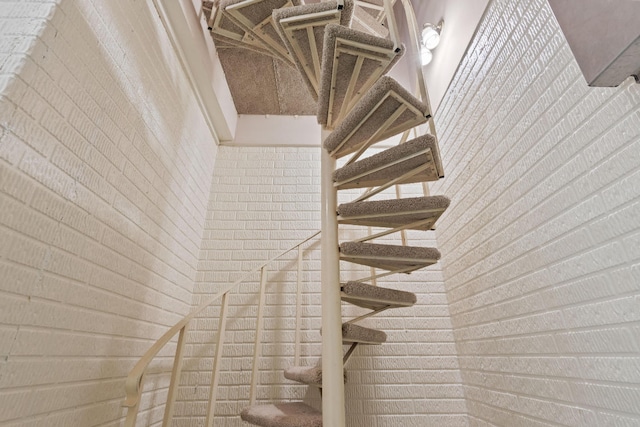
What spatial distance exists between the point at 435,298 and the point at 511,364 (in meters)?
0.79

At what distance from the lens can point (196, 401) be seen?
199 centimetres

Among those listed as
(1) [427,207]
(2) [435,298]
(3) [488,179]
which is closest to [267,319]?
(2) [435,298]

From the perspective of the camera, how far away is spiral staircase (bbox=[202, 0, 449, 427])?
146 centimetres

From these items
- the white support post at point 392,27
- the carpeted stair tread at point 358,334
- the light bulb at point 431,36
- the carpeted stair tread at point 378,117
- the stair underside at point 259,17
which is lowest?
the carpeted stair tread at point 358,334

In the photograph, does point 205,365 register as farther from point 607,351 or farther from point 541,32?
point 541,32

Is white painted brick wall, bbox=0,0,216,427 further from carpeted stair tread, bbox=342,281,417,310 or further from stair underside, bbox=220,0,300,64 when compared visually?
carpeted stair tread, bbox=342,281,417,310

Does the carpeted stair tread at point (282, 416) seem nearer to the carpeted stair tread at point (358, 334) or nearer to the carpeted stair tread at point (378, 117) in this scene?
the carpeted stair tread at point (358, 334)

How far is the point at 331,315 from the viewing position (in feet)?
4.89

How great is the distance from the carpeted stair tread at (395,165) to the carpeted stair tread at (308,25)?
81 centimetres

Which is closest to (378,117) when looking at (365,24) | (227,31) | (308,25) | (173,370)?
(308,25)

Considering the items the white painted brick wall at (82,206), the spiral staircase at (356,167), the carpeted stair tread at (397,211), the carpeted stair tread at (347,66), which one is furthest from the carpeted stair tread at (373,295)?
the white painted brick wall at (82,206)

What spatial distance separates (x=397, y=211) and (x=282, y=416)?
1.16 m

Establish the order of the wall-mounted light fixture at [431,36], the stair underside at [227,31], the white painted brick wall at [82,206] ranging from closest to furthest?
the white painted brick wall at [82,206] < the stair underside at [227,31] < the wall-mounted light fixture at [431,36]

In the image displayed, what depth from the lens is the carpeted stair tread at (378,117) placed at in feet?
4.66
